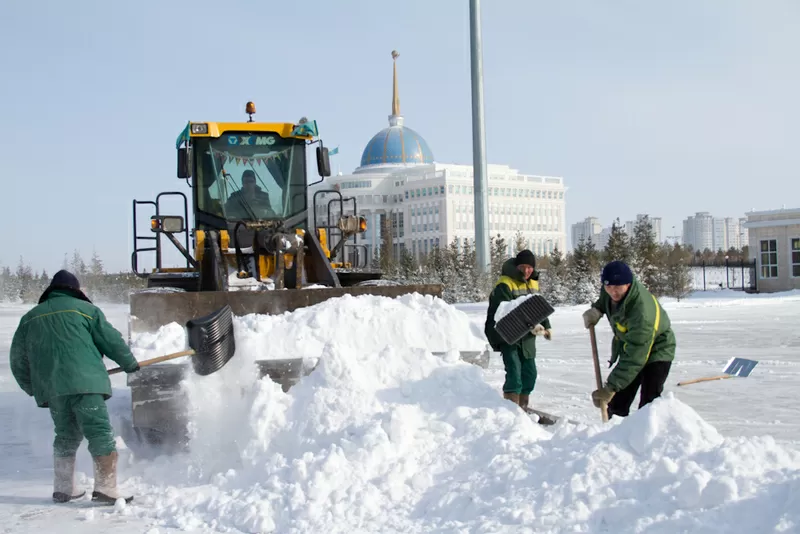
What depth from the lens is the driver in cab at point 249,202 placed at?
9.16 m

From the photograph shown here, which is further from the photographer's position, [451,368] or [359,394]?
[451,368]

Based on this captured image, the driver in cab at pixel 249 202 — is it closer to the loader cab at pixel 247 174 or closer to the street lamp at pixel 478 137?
the loader cab at pixel 247 174

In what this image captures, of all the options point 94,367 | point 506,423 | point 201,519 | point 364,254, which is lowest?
point 201,519

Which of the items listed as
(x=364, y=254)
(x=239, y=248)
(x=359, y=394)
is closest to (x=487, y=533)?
(x=359, y=394)

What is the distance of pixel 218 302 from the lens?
6.34 meters

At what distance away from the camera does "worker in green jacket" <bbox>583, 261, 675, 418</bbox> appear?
497 cm

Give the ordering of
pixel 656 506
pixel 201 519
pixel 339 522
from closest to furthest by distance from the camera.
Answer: pixel 656 506 → pixel 339 522 → pixel 201 519

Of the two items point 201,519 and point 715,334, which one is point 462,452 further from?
point 715,334

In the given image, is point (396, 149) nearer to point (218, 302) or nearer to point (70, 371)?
point (218, 302)

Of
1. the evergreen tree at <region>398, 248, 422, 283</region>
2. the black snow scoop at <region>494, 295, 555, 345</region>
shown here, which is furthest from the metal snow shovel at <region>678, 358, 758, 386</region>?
the evergreen tree at <region>398, 248, 422, 283</region>

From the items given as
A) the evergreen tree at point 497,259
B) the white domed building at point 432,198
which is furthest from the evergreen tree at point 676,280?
the white domed building at point 432,198

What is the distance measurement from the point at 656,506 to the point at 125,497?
10.4ft

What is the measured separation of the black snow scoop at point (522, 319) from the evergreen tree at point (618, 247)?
22.2 metres

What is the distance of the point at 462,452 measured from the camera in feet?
15.6
